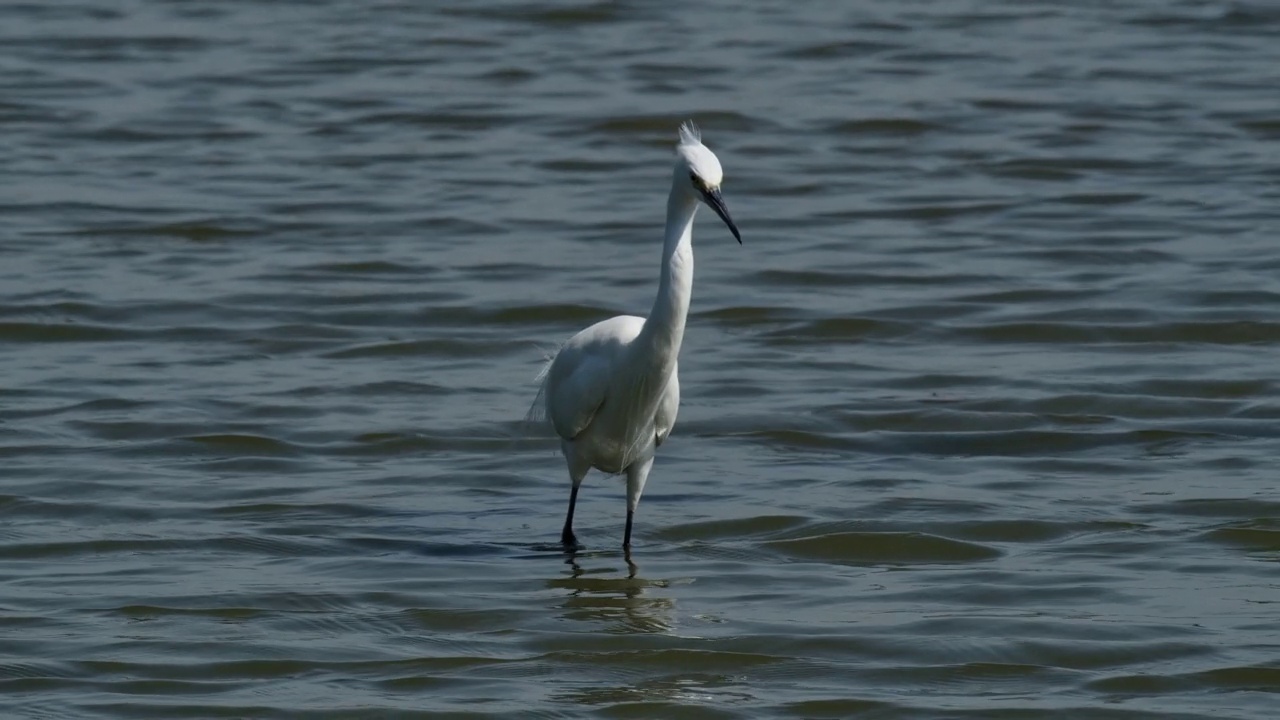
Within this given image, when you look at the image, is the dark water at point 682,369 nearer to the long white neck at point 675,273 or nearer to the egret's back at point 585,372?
the egret's back at point 585,372

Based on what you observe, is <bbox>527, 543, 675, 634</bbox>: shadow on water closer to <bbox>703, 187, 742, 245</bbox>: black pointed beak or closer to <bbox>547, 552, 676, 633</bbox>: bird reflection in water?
<bbox>547, 552, 676, 633</bbox>: bird reflection in water

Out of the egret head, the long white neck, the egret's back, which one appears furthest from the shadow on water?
the egret head

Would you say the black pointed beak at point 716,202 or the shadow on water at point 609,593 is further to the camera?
the shadow on water at point 609,593

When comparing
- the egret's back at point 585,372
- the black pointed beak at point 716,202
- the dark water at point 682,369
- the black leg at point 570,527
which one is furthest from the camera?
the black leg at point 570,527

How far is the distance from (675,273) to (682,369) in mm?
3195

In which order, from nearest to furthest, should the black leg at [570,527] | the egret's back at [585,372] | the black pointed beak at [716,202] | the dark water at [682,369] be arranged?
the dark water at [682,369] → the black pointed beak at [716,202] → the egret's back at [585,372] → the black leg at [570,527]

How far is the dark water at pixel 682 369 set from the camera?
6.03 metres

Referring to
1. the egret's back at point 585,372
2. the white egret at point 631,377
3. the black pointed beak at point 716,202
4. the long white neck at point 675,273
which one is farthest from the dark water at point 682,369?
the black pointed beak at point 716,202

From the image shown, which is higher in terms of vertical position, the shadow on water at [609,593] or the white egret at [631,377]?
the white egret at [631,377]

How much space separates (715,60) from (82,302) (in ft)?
24.4

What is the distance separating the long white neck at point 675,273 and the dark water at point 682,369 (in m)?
0.82

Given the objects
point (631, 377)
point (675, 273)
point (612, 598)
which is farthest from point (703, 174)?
point (612, 598)

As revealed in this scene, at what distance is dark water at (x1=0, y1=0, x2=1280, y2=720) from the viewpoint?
6027 millimetres

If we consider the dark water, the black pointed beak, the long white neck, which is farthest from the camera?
the long white neck
